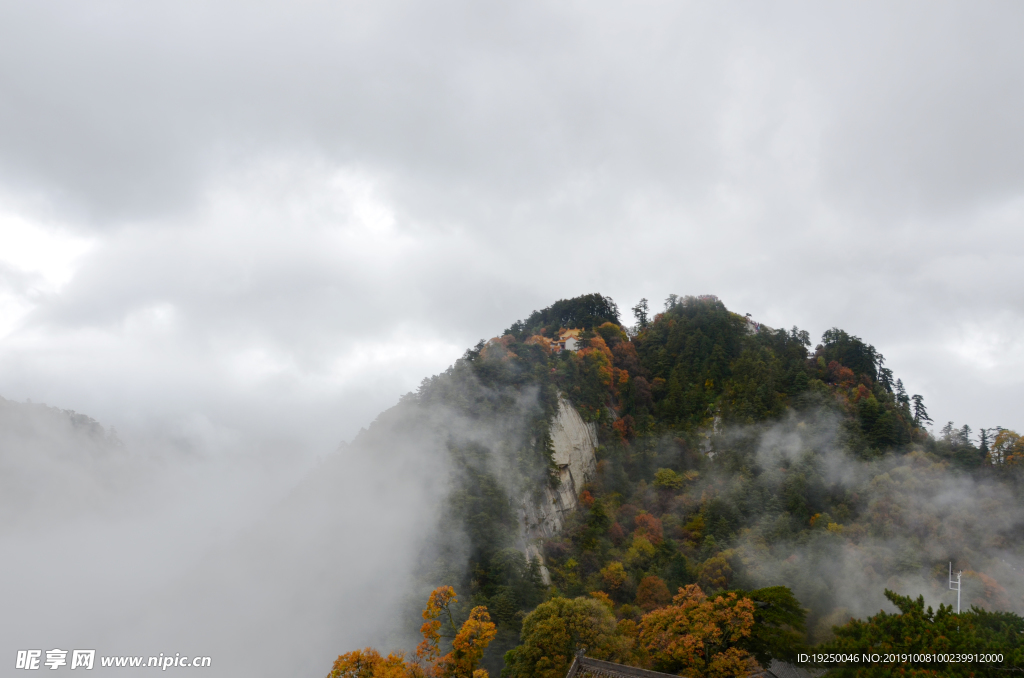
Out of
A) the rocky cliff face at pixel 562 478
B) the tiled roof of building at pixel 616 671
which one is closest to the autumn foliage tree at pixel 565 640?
the tiled roof of building at pixel 616 671

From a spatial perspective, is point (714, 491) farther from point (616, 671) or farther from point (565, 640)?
point (616, 671)

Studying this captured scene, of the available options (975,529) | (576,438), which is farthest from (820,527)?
(576,438)

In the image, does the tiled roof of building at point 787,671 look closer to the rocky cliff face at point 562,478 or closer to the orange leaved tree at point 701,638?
the orange leaved tree at point 701,638

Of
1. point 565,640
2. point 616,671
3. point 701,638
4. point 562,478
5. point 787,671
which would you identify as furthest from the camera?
point 562,478

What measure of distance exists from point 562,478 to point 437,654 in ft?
71.4

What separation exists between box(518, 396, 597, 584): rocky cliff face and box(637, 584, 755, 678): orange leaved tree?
1450cm

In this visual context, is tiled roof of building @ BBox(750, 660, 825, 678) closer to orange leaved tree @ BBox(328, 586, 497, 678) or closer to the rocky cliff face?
orange leaved tree @ BBox(328, 586, 497, 678)

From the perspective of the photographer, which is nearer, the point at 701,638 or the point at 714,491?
the point at 701,638

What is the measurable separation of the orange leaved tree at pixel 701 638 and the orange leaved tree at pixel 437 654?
8.20 m

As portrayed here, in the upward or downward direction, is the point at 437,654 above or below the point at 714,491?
below

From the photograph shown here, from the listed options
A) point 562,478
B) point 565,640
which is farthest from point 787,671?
point 562,478

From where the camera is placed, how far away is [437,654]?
94.1ft

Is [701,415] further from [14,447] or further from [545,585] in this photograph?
[14,447]

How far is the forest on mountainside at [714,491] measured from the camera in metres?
29.4
